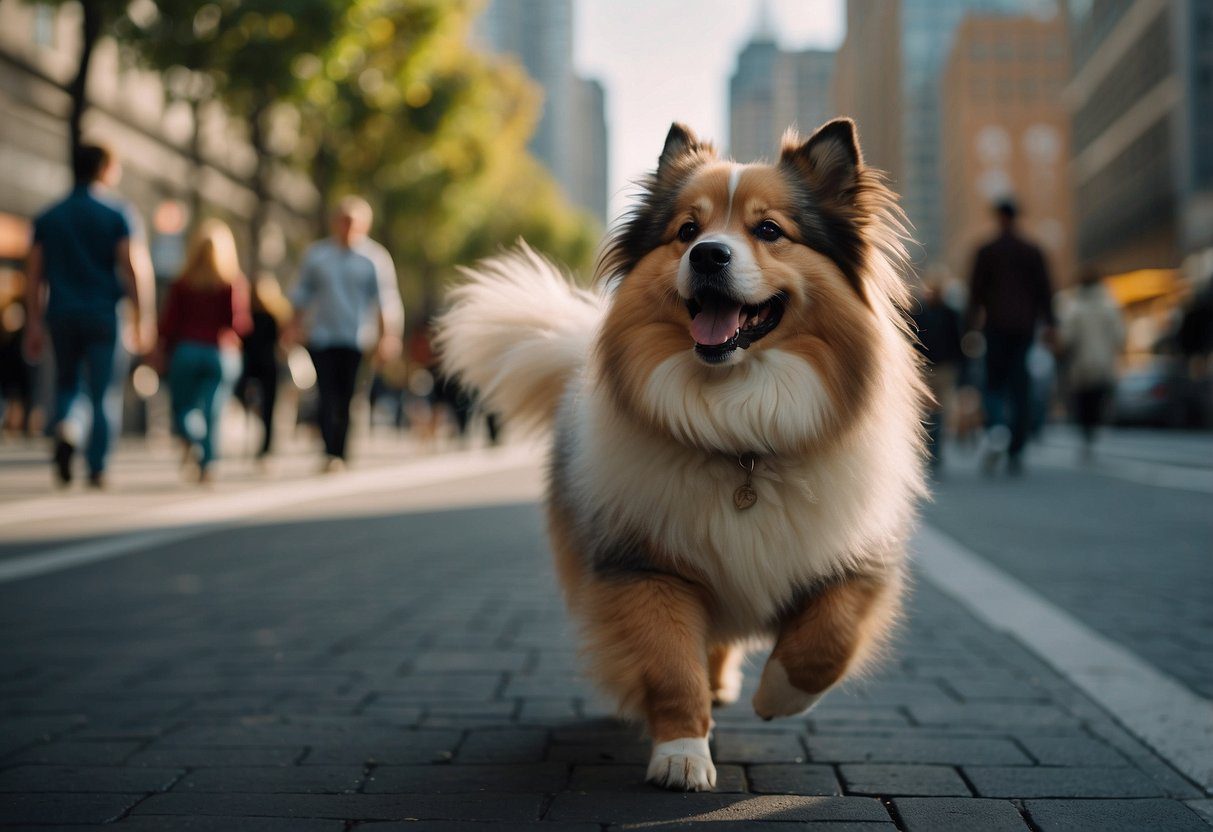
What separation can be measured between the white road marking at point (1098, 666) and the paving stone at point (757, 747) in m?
0.96

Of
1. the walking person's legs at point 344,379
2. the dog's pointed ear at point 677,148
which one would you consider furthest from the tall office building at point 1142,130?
the dog's pointed ear at point 677,148

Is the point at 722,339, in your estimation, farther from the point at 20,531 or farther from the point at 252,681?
the point at 20,531

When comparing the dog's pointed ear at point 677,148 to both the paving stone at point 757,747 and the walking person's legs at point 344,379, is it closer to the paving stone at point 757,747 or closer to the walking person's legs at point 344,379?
the paving stone at point 757,747

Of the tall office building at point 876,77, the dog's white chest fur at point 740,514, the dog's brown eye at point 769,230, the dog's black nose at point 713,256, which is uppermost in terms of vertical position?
the tall office building at point 876,77

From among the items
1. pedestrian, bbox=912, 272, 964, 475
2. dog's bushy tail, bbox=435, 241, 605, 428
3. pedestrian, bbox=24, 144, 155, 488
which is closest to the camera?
dog's bushy tail, bbox=435, 241, 605, 428

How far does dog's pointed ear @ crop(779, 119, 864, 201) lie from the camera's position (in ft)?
11.9

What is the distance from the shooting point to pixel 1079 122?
72750 millimetres

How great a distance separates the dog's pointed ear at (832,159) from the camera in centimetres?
364

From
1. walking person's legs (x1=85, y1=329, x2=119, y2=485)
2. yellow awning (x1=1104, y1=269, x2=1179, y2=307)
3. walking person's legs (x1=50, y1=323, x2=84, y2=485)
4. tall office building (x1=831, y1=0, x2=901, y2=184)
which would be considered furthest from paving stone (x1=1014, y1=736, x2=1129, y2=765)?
tall office building (x1=831, y1=0, x2=901, y2=184)

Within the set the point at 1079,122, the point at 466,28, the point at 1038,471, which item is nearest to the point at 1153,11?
the point at 1079,122

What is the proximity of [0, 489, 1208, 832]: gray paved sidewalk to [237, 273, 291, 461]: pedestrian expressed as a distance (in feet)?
30.2

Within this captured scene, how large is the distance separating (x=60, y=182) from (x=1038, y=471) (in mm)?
23129

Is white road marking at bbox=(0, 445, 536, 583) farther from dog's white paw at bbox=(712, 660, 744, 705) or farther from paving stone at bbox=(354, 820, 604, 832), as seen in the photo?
paving stone at bbox=(354, 820, 604, 832)

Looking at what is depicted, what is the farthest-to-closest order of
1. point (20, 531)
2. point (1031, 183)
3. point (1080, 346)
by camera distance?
point (1031, 183)
point (1080, 346)
point (20, 531)
